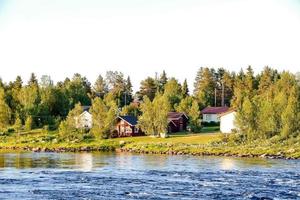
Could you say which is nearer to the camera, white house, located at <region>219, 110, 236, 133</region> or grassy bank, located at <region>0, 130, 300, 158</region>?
grassy bank, located at <region>0, 130, 300, 158</region>

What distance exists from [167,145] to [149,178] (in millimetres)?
28979

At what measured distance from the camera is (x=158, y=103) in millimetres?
81062

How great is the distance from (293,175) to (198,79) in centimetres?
9390

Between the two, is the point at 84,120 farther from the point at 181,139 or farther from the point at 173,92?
the point at 173,92

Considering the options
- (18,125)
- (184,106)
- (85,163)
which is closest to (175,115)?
(184,106)

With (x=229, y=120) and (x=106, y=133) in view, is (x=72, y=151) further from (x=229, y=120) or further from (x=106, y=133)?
(x=229, y=120)

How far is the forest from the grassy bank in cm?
247

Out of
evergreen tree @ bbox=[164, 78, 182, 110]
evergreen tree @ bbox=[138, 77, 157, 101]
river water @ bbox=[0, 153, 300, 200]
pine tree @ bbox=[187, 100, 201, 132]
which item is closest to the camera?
river water @ bbox=[0, 153, 300, 200]

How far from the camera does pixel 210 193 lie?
32938 mm

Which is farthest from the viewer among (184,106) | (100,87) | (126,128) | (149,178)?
(100,87)

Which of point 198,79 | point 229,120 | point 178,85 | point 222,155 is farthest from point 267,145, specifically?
point 198,79

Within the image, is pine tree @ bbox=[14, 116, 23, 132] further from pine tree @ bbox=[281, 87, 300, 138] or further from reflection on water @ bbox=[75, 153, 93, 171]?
pine tree @ bbox=[281, 87, 300, 138]

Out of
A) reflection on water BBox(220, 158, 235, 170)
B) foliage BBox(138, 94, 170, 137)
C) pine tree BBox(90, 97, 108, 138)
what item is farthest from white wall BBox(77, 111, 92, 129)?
reflection on water BBox(220, 158, 235, 170)

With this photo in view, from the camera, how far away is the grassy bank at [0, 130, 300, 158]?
201ft
